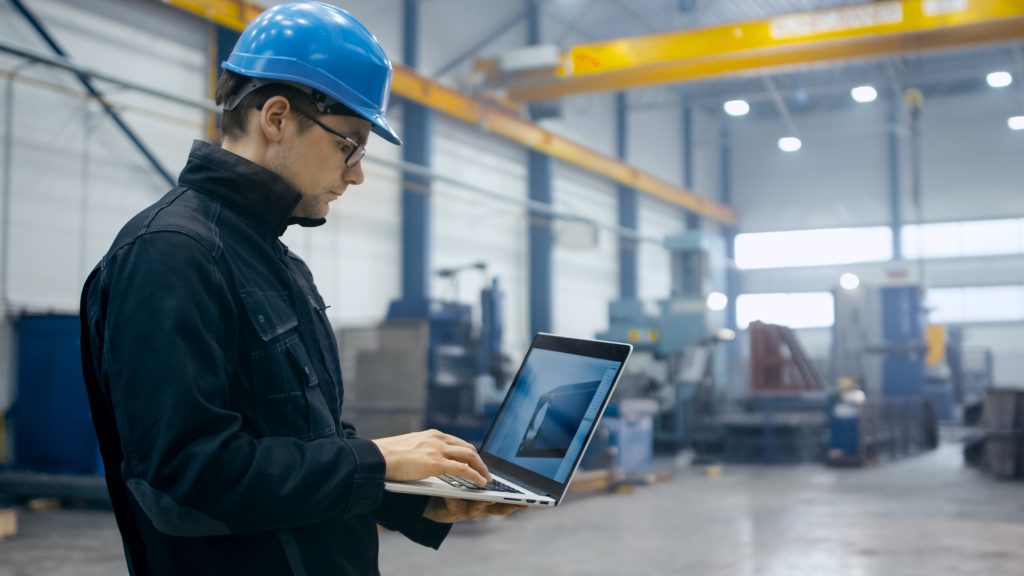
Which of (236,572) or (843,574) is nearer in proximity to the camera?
(236,572)

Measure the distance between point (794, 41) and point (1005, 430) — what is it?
4.77 metres

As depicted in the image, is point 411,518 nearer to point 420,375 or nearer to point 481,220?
point 420,375

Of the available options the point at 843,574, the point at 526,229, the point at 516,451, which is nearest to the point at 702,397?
the point at 526,229

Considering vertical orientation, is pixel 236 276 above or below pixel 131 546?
above

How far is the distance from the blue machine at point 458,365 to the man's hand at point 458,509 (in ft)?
24.4

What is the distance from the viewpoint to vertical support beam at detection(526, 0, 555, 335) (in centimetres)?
1590

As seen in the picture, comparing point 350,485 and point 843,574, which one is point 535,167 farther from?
point 350,485

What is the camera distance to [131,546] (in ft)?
4.44

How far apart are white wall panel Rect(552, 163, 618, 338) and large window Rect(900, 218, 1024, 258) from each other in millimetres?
7541

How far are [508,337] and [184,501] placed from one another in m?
14.3

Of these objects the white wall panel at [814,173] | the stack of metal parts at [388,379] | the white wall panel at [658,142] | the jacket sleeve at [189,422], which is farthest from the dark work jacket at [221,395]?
the white wall panel at [814,173]

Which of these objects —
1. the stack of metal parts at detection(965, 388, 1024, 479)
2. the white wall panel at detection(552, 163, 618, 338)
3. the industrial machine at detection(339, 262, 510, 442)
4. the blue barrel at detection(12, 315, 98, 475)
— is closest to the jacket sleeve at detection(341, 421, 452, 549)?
the blue barrel at detection(12, 315, 98, 475)

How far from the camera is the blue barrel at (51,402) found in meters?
7.61

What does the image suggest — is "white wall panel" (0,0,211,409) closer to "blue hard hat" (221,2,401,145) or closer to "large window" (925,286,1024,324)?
"blue hard hat" (221,2,401,145)
